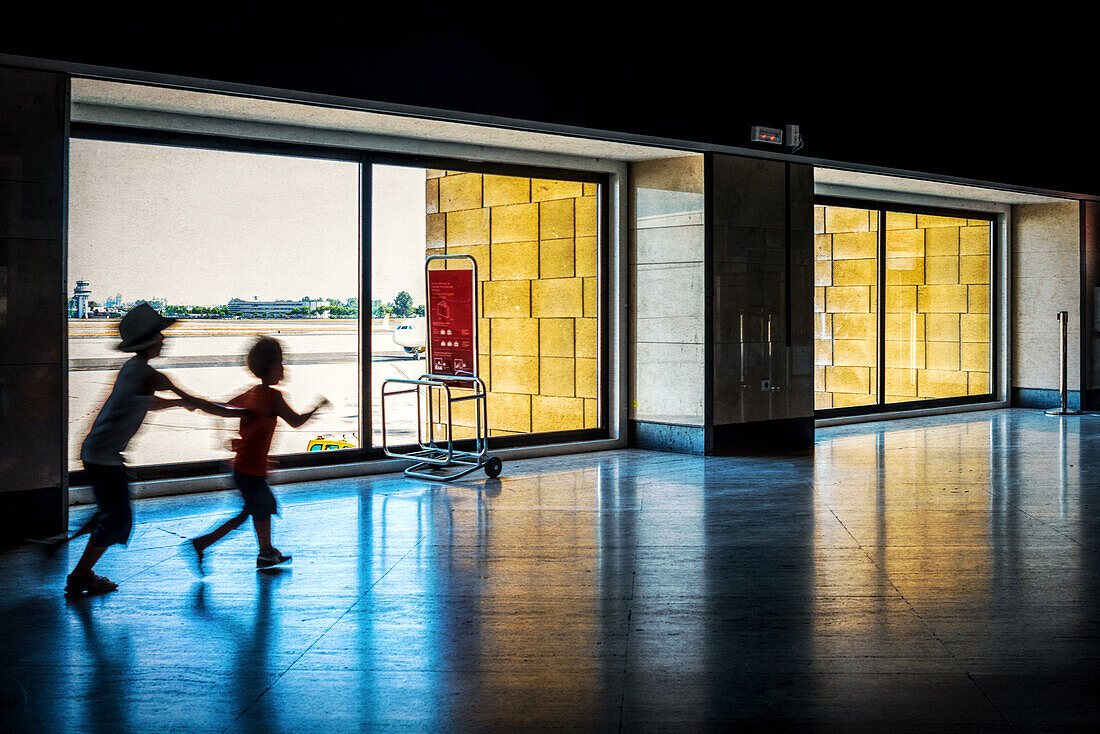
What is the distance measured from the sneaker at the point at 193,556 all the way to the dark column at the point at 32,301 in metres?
0.97

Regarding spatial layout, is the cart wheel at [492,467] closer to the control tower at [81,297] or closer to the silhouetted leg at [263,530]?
the silhouetted leg at [263,530]

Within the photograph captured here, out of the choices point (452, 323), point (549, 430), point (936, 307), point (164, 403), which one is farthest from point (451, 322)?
point (936, 307)

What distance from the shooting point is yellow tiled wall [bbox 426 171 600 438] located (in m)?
9.85

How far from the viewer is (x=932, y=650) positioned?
12.7 ft

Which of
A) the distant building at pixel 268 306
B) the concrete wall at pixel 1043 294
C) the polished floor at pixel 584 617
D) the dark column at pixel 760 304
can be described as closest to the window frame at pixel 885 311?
the concrete wall at pixel 1043 294

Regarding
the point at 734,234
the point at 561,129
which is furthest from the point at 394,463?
the point at 734,234

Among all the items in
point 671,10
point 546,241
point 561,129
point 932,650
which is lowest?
point 932,650

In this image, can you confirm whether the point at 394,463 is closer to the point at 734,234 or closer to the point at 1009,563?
the point at 734,234

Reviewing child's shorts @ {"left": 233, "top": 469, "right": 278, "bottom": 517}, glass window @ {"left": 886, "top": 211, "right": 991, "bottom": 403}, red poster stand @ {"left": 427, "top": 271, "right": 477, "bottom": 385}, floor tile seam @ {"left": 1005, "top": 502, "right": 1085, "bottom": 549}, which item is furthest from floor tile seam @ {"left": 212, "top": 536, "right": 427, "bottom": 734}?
glass window @ {"left": 886, "top": 211, "right": 991, "bottom": 403}

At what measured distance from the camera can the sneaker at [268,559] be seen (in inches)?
209

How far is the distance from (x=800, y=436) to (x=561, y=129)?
4.27 metres

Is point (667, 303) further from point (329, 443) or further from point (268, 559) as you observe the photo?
point (268, 559)

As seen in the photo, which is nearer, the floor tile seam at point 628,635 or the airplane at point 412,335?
the floor tile seam at point 628,635

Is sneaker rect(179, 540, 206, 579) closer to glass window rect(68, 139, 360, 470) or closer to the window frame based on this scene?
glass window rect(68, 139, 360, 470)
